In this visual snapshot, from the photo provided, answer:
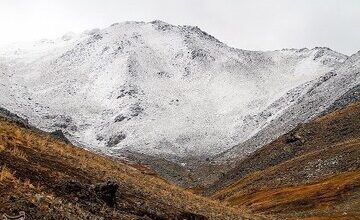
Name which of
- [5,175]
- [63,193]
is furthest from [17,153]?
[5,175]

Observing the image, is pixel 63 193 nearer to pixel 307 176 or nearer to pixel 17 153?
pixel 17 153

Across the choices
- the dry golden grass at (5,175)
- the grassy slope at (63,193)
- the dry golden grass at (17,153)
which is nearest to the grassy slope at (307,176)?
the grassy slope at (63,193)

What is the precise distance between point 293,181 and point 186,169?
93245 mm

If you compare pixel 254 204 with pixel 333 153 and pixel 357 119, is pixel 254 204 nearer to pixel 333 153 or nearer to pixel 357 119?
pixel 333 153

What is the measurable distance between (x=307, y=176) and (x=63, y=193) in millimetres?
85253

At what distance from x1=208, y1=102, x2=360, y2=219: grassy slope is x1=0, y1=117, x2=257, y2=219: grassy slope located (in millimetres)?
29611

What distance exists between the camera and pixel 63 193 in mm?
22984

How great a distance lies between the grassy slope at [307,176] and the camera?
241ft

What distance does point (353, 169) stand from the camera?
92.1 meters

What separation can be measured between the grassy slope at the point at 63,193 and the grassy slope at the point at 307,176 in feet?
97.1

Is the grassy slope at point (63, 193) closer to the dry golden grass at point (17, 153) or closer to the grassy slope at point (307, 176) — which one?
the dry golden grass at point (17, 153)

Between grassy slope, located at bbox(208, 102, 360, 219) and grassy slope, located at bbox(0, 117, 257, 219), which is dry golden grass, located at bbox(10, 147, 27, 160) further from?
grassy slope, located at bbox(208, 102, 360, 219)

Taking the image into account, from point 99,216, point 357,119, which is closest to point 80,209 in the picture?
point 99,216

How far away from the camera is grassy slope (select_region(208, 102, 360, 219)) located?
2896 inches
